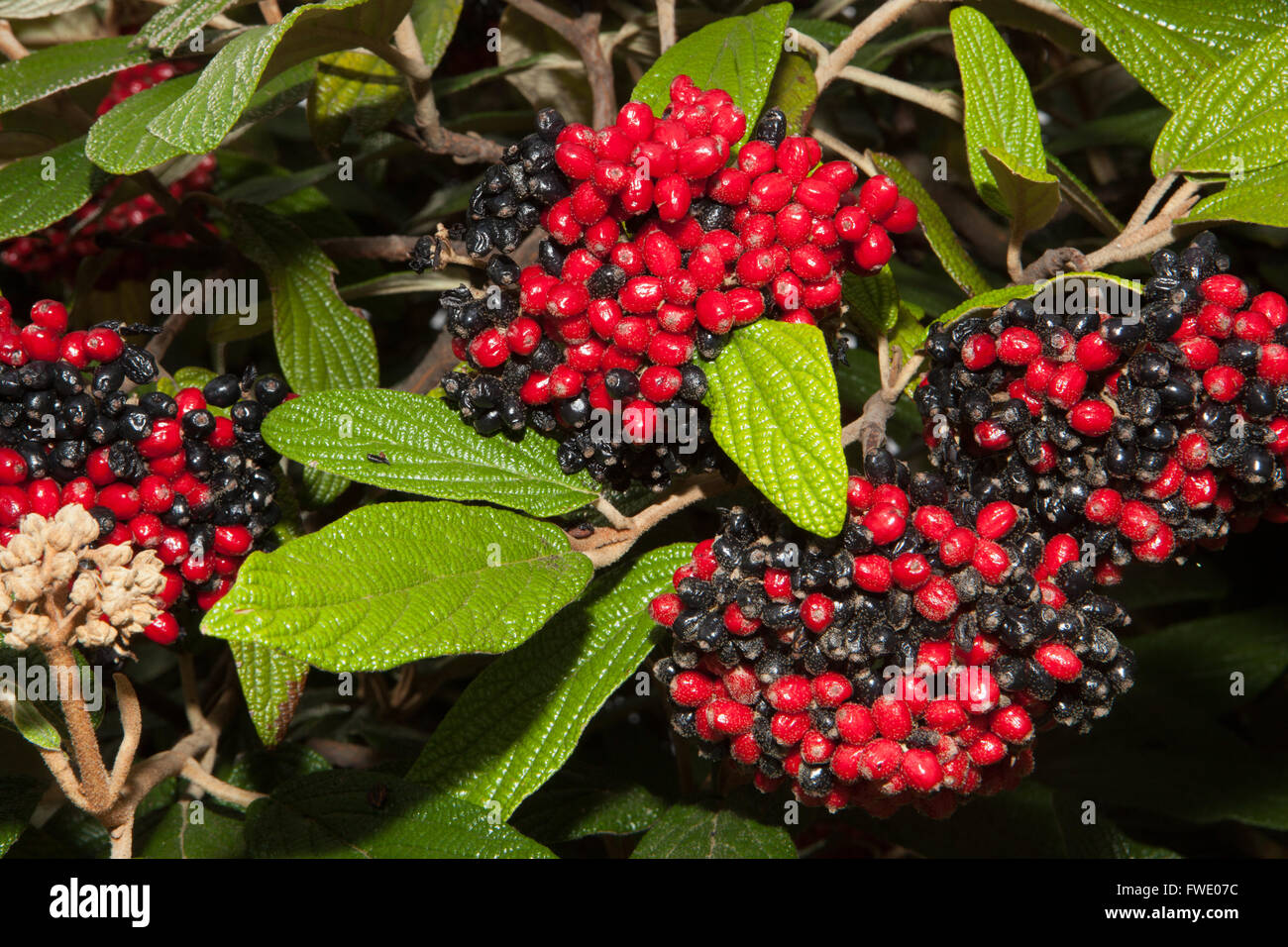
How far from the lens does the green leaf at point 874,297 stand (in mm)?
1397

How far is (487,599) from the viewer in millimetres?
1126

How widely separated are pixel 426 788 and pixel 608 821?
1.59 feet

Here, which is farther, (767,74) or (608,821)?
(608,821)

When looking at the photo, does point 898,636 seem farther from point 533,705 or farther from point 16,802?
point 16,802

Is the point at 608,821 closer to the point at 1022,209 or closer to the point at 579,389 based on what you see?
the point at 579,389

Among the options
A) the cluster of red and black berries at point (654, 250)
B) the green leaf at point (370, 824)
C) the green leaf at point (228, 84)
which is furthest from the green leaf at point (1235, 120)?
the green leaf at point (370, 824)

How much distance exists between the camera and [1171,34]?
1502mm

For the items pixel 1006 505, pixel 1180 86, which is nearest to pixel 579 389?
pixel 1006 505

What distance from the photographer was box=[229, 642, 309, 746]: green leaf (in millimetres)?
1462

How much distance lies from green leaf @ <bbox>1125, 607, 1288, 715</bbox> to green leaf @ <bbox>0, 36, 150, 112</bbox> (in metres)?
2.21

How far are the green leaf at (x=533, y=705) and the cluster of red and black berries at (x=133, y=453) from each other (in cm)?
37

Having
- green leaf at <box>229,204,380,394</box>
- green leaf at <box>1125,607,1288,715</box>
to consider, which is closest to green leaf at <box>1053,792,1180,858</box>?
green leaf at <box>1125,607,1288,715</box>

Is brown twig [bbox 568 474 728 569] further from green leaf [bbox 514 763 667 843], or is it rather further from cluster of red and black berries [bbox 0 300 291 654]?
green leaf [bbox 514 763 667 843]

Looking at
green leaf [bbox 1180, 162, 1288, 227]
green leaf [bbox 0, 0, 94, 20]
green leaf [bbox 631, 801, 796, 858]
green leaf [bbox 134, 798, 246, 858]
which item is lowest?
green leaf [bbox 134, 798, 246, 858]
